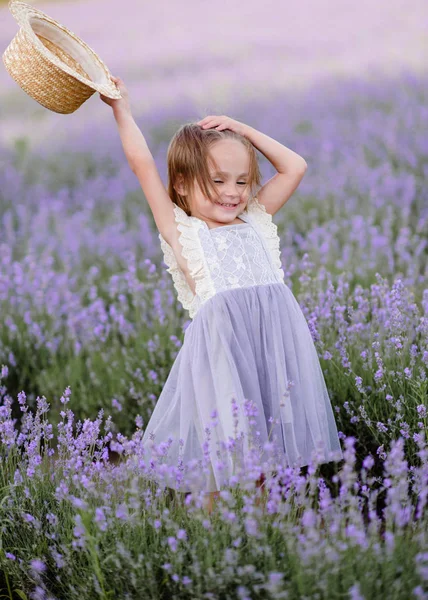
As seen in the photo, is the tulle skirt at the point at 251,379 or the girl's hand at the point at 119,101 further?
the girl's hand at the point at 119,101

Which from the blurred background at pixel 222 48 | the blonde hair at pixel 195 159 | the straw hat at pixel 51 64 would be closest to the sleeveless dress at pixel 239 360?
the blonde hair at pixel 195 159

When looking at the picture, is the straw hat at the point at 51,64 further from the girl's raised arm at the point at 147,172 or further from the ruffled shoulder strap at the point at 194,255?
the ruffled shoulder strap at the point at 194,255

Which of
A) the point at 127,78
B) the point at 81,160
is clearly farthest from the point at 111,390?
the point at 127,78

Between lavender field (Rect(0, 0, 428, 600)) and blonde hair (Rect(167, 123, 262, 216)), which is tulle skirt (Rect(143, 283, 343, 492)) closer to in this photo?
lavender field (Rect(0, 0, 428, 600))

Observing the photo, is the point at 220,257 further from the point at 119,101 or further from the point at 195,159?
the point at 119,101

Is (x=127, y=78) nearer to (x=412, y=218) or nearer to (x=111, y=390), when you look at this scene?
(x=412, y=218)

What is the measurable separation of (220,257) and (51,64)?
77cm

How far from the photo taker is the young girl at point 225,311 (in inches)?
92.4

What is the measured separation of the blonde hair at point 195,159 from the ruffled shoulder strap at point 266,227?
0.07m

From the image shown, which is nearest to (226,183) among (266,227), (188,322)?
(266,227)

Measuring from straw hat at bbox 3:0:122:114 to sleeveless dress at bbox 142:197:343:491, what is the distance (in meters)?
0.48

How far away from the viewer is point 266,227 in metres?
2.63

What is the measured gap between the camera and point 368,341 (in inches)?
122

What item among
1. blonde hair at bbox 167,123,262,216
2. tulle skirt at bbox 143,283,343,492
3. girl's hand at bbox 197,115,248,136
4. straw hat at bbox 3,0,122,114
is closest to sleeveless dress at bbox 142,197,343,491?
tulle skirt at bbox 143,283,343,492
